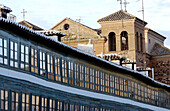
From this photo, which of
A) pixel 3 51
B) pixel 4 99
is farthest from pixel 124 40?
pixel 4 99

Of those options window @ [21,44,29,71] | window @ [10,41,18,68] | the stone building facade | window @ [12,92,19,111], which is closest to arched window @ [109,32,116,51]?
the stone building facade

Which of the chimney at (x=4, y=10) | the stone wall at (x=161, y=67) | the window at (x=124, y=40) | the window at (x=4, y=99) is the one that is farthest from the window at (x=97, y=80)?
the stone wall at (x=161, y=67)

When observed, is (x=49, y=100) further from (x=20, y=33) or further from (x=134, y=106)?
(x=134, y=106)

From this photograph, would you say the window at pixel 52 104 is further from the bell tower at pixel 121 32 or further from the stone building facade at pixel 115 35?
the bell tower at pixel 121 32

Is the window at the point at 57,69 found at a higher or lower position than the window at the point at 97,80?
higher

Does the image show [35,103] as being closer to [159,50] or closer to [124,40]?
[124,40]

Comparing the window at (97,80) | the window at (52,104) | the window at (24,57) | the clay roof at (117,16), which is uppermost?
the clay roof at (117,16)

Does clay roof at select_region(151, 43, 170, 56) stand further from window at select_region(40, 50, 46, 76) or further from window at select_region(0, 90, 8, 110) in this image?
window at select_region(0, 90, 8, 110)

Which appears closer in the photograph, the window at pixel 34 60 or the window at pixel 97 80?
the window at pixel 34 60

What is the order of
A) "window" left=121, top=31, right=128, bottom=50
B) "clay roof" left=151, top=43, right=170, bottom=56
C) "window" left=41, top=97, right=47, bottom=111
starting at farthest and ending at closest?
"clay roof" left=151, top=43, right=170, bottom=56 → "window" left=121, top=31, right=128, bottom=50 → "window" left=41, top=97, right=47, bottom=111

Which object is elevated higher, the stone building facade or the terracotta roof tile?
the terracotta roof tile

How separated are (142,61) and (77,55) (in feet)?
185

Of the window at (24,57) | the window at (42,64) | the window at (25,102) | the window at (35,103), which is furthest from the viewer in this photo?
the window at (42,64)

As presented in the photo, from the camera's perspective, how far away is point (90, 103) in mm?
52531
